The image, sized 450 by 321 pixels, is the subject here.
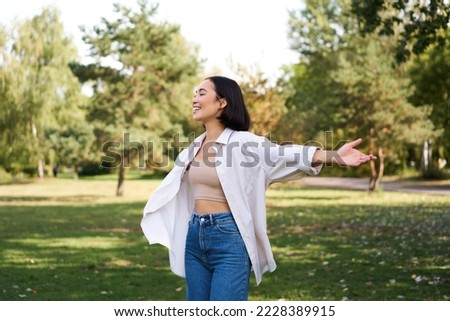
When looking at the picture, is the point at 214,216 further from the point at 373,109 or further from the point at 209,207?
the point at 373,109

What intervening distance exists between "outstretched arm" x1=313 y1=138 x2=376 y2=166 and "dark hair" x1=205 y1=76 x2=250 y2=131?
0.57 meters

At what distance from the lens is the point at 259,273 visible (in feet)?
13.4

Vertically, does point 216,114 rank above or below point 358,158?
above

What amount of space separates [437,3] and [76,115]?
43558 millimetres

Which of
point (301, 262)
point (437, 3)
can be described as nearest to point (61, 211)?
point (301, 262)

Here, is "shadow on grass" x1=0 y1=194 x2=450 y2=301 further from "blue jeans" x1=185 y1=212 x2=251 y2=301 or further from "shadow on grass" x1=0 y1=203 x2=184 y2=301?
"blue jeans" x1=185 y1=212 x2=251 y2=301

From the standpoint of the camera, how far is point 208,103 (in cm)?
401

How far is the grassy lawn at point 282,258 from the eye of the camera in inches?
317

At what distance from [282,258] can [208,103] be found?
7450 millimetres

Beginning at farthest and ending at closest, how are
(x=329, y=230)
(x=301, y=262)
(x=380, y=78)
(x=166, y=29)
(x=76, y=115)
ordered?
(x=76, y=115)
(x=166, y=29)
(x=380, y=78)
(x=329, y=230)
(x=301, y=262)

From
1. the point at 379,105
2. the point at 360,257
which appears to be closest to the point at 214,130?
the point at 360,257

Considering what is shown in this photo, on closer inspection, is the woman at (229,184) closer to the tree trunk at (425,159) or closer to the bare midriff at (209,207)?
the bare midriff at (209,207)

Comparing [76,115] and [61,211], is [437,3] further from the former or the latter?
[76,115]

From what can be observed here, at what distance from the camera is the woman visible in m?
3.84
